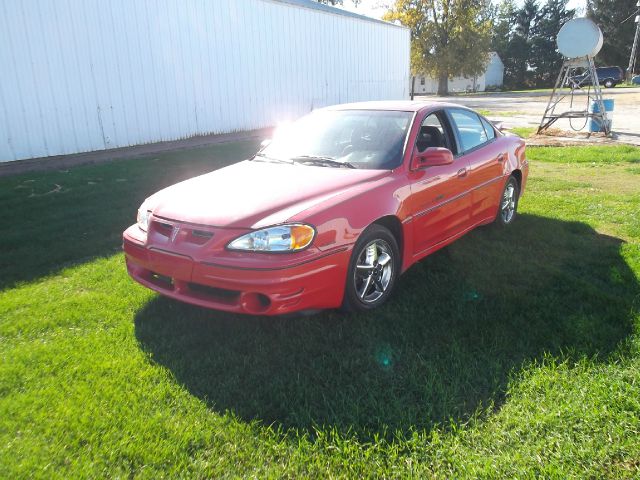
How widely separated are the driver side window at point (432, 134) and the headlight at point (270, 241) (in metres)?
1.82

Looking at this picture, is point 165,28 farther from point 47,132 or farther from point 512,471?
point 512,471

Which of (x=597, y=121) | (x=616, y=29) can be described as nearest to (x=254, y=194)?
(x=597, y=121)

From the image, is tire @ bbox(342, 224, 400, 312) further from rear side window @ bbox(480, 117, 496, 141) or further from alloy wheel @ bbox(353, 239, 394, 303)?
rear side window @ bbox(480, 117, 496, 141)

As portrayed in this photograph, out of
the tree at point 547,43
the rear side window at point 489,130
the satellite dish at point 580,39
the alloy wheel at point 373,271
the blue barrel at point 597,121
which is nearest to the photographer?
the alloy wheel at point 373,271

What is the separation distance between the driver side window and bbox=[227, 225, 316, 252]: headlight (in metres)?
1.82

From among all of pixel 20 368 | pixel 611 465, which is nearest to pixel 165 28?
pixel 20 368

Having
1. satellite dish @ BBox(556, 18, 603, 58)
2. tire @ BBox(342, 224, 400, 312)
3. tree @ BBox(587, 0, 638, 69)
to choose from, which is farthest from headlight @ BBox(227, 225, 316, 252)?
tree @ BBox(587, 0, 638, 69)

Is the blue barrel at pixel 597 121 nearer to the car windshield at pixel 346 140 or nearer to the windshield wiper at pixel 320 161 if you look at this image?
the car windshield at pixel 346 140

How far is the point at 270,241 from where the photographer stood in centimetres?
310

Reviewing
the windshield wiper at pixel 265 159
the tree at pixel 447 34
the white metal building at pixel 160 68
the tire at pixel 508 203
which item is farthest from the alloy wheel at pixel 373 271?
the tree at pixel 447 34

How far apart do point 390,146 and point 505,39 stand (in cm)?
6323

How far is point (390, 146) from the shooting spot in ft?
13.4

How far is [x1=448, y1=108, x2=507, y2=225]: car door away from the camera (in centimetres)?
472

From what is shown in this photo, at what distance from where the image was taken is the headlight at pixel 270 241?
3.09 metres
